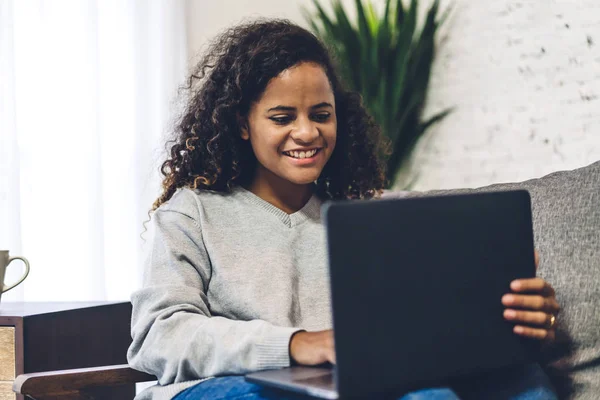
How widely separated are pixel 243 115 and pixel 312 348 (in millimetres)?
607

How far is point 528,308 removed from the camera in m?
1.14

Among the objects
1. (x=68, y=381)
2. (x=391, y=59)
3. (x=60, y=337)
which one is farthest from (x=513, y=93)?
(x=68, y=381)

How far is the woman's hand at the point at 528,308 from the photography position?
1111mm

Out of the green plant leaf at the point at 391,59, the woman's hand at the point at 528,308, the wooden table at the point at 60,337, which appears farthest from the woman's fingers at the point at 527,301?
the green plant leaf at the point at 391,59

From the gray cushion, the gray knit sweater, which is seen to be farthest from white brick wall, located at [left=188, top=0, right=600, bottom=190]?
the gray knit sweater

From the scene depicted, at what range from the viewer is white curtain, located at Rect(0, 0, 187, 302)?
213 cm

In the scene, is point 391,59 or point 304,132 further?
point 391,59

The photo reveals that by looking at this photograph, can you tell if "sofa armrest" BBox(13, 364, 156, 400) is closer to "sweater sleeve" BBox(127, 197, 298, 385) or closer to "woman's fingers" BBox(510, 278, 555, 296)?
"sweater sleeve" BBox(127, 197, 298, 385)

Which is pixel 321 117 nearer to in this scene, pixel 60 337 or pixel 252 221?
pixel 252 221

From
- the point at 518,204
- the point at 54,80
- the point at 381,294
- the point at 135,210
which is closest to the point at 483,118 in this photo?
the point at 135,210

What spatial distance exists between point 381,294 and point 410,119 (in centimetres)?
179

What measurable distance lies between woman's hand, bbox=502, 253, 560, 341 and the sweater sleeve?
31cm

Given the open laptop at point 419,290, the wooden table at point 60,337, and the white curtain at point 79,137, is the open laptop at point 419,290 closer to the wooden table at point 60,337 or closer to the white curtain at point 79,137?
the wooden table at point 60,337

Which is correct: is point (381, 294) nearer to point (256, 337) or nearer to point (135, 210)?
point (256, 337)
